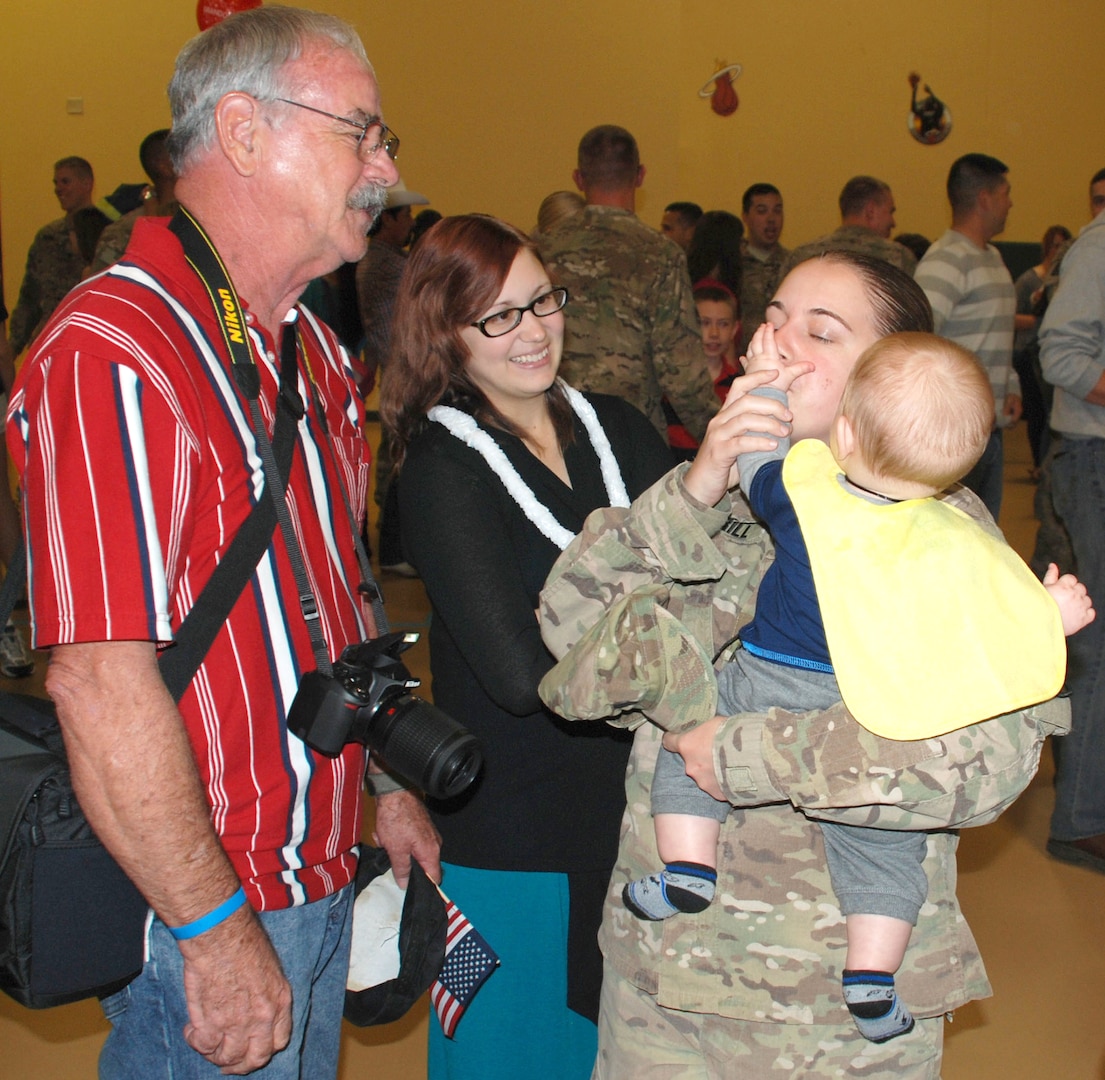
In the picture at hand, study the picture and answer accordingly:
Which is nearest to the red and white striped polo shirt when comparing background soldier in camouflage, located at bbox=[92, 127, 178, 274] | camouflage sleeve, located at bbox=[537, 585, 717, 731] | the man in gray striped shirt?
camouflage sleeve, located at bbox=[537, 585, 717, 731]

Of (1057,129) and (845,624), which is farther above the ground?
(1057,129)

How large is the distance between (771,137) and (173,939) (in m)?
11.7

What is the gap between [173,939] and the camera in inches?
52.0

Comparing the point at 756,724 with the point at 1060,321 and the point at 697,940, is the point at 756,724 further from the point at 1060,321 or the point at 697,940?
the point at 1060,321

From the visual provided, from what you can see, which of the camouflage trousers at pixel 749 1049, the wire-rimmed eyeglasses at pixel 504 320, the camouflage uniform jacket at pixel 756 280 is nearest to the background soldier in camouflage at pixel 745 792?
the camouflage trousers at pixel 749 1049

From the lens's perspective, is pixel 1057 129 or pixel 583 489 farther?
pixel 1057 129

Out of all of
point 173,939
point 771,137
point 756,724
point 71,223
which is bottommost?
point 173,939

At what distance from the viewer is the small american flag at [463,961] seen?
1.73 metres

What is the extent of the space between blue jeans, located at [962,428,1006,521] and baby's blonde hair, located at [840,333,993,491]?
91.4 inches

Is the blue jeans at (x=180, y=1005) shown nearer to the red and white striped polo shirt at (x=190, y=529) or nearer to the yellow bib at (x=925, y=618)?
the red and white striped polo shirt at (x=190, y=529)

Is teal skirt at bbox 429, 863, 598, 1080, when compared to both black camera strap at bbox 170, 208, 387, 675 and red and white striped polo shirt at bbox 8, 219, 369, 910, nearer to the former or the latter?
red and white striped polo shirt at bbox 8, 219, 369, 910

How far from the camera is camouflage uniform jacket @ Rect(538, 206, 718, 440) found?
12.8 ft

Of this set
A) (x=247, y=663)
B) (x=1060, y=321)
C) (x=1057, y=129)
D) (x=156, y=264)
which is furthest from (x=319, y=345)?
(x=1057, y=129)

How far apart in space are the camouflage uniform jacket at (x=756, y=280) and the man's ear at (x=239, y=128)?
499cm
